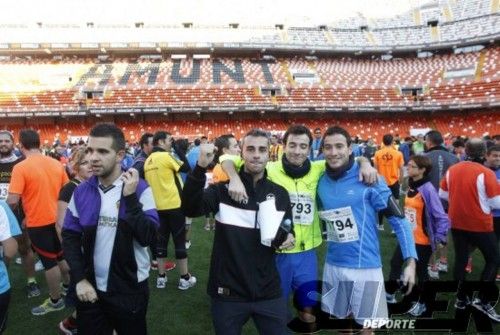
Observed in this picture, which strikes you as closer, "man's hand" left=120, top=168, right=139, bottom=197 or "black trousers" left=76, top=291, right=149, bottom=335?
"man's hand" left=120, top=168, right=139, bottom=197

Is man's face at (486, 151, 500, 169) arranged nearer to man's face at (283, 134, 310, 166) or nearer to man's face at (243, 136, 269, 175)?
man's face at (283, 134, 310, 166)

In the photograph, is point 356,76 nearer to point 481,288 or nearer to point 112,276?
point 481,288

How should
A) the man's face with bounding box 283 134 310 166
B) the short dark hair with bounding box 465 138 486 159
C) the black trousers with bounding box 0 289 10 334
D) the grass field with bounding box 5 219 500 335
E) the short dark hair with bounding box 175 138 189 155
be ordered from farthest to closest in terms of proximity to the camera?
the short dark hair with bounding box 175 138 189 155, the short dark hair with bounding box 465 138 486 159, the grass field with bounding box 5 219 500 335, the man's face with bounding box 283 134 310 166, the black trousers with bounding box 0 289 10 334

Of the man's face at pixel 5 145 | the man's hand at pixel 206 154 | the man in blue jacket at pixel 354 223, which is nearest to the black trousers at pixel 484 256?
the man in blue jacket at pixel 354 223

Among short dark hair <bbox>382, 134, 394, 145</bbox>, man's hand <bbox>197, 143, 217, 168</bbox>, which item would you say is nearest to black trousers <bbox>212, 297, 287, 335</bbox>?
man's hand <bbox>197, 143, 217, 168</bbox>

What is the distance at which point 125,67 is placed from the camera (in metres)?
34.3

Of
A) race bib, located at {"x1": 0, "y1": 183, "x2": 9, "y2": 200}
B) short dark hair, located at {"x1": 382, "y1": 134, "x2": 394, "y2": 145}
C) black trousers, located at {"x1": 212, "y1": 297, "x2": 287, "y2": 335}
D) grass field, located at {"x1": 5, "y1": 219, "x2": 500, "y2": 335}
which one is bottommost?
grass field, located at {"x1": 5, "y1": 219, "x2": 500, "y2": 335}

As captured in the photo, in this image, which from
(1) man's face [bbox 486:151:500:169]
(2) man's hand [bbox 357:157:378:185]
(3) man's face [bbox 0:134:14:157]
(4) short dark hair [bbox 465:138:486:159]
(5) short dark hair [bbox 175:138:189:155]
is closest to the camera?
(2) man's hand [bbox 357:157:378:185]

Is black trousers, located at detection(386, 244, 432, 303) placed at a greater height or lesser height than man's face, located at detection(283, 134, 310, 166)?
lesser

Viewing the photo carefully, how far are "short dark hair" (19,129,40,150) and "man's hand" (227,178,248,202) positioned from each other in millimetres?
3345

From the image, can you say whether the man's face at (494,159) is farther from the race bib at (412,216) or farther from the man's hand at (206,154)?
the man's hand at (206,154)

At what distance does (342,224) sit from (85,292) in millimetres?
1989

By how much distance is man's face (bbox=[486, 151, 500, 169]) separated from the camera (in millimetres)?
5070

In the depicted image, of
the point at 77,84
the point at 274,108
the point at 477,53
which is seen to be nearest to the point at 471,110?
the point at 477,53
